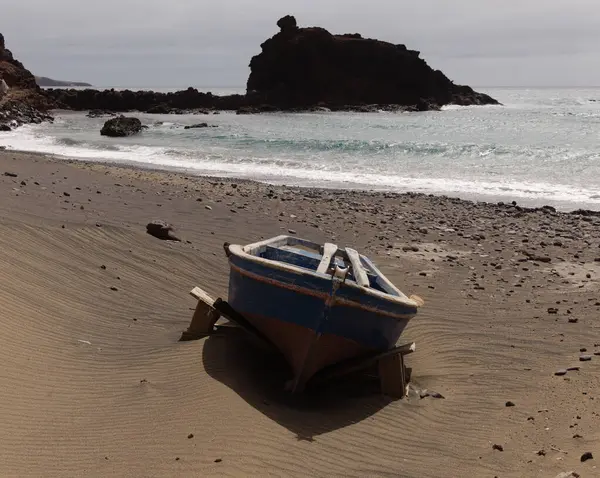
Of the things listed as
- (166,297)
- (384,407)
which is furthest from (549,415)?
(166,297)

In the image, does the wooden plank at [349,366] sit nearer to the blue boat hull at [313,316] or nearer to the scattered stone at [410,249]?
the blue boat hull at [313,316]

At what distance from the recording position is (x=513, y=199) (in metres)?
18.3

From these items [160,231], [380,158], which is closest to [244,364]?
[160,231]

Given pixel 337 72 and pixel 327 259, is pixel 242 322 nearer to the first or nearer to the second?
pixel 327 259

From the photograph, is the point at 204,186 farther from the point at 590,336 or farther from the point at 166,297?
the point at 590,336

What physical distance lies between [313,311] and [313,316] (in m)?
0.04

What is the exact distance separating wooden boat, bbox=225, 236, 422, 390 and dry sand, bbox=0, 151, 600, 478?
0.44 metres

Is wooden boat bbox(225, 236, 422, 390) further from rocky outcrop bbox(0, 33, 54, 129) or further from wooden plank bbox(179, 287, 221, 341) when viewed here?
rocky outcrop bbox(0, 33, 54, 129)

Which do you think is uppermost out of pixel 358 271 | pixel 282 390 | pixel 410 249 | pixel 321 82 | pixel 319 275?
pixel 321 82

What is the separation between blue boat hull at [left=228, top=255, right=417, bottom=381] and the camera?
18.8 feet

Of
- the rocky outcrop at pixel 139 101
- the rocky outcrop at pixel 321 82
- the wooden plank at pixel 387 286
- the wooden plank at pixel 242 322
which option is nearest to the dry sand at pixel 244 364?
the wooden plank at pixel 242 322

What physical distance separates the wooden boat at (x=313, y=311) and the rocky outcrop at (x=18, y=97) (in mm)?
40462

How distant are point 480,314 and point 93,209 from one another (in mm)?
7071

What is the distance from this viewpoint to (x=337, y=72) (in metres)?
97.2
